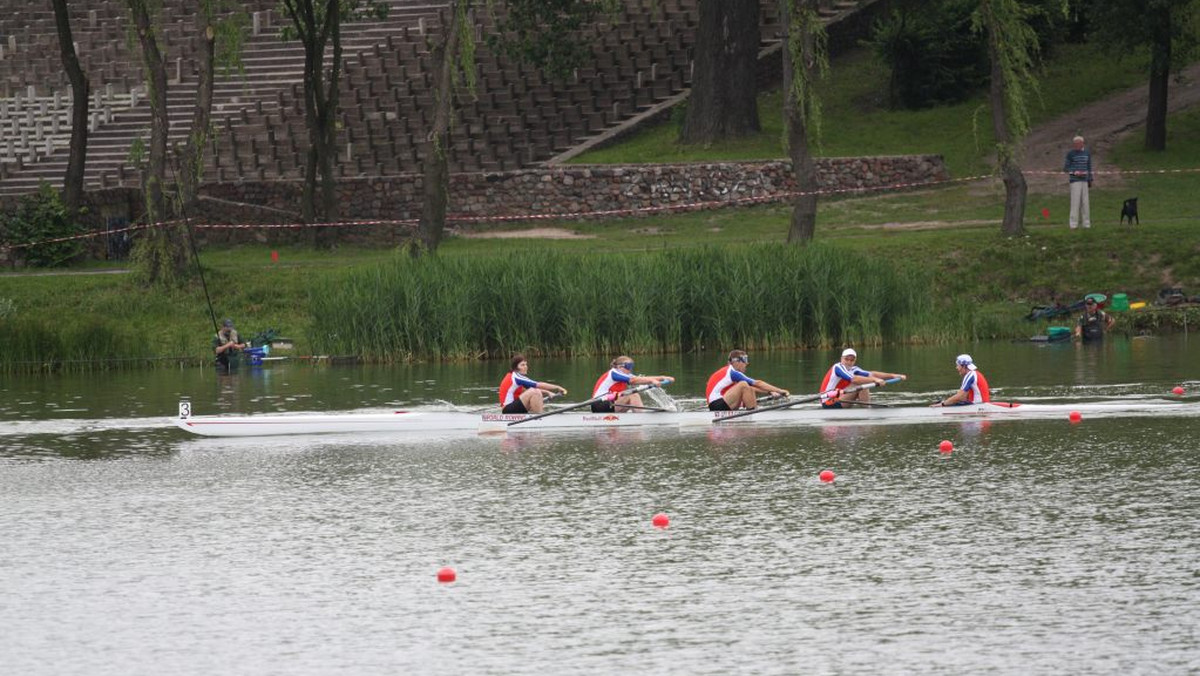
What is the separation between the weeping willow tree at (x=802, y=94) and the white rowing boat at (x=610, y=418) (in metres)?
14.2

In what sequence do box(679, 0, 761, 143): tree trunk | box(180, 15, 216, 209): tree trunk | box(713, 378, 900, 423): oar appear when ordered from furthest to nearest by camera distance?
box(679, 0, 761, 143): tree trunk → box(180, 15, 216, 209): tree trunk → box(713, 378, 900, 423): oar

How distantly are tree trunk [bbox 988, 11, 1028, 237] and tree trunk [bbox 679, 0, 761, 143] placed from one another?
13.8 metres

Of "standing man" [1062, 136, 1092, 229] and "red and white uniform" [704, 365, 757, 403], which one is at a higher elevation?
"standing man" [1062, 136, 1092, 229]

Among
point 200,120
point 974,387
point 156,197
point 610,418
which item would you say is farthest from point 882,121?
point 610,418

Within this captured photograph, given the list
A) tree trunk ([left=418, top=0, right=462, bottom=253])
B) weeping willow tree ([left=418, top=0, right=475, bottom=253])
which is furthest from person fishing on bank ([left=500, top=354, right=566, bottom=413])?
tree trunk ([left=418, top=0, right=462, bottom=253])

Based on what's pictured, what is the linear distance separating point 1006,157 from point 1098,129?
43.2 ft

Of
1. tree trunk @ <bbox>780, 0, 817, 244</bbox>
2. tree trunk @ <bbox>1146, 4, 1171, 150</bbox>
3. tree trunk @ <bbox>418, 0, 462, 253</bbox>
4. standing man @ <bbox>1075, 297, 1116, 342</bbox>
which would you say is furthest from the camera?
tree trunk @ <bbox>1146, 4, 1171, 150</bbox>

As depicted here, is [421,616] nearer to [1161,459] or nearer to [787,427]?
[1161,459]

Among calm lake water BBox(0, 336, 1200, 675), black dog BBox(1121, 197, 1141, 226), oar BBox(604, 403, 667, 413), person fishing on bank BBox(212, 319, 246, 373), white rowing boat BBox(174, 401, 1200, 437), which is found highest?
black dog BBox(1121, 197, 1141, 226)

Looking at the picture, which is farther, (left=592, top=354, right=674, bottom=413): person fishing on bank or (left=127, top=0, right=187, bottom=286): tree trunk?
(left=127, top=0, right=187, bottom=286): tree trunk

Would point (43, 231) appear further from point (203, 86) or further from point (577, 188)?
point (577, 188)

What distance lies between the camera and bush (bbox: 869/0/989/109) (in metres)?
61.5

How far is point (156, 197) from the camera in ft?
152

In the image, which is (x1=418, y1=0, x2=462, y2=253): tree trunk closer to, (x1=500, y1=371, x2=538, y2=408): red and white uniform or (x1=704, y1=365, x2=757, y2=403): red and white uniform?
(x1=500, y1=371, x2=538, y2=408): red and white uniform
